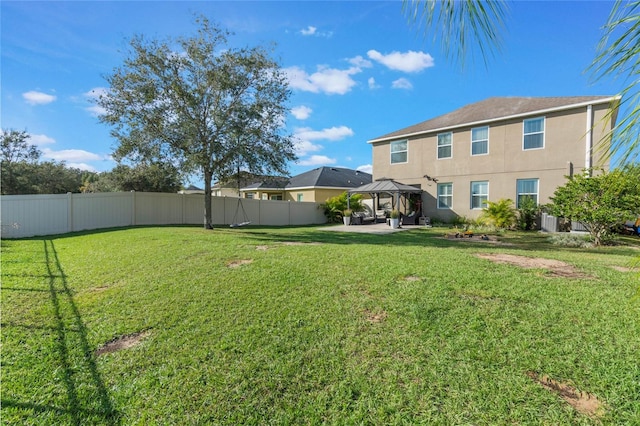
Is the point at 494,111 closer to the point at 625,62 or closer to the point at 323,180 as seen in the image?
the point at 323,180

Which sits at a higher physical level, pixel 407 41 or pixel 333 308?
pixel 407 41

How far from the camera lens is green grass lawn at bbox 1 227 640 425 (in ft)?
8.00

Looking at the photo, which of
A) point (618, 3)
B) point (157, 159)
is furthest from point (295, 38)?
point (157, 159)

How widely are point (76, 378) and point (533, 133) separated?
59.6ft

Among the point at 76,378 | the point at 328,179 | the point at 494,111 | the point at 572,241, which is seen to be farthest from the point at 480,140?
the point at 76,378

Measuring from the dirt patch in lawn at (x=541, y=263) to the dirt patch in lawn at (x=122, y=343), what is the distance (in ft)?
20.7

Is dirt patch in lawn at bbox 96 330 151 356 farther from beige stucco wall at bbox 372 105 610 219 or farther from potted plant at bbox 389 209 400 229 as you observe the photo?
beige stucco wall at bbox 372 105 610 219

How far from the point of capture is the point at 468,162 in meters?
16.9

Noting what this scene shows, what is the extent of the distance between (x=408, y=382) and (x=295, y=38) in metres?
6.00

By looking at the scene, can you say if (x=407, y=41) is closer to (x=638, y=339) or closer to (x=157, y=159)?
(x=638, y=339)

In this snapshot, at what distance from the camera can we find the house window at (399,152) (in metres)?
19.4

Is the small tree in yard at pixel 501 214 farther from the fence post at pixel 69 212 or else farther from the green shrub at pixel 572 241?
the fence post at pixel 69 212

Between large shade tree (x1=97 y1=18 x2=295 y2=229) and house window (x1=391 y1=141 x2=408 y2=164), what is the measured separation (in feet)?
32.4

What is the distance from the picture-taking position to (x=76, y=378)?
288 centimetres
